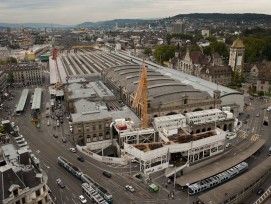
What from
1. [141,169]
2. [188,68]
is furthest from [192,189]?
[188,68]

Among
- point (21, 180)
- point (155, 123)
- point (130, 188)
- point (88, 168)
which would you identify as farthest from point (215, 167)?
point (21, 180)

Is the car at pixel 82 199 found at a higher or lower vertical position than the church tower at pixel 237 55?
lower

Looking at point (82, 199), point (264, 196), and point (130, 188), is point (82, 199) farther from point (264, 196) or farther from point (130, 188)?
point (264, 196)

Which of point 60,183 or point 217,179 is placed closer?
point 60,183

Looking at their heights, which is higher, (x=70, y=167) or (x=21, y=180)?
(x=21, y=180)

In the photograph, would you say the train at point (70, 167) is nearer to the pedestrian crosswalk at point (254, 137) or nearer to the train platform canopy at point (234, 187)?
the train platform canopy at point (234, 187)

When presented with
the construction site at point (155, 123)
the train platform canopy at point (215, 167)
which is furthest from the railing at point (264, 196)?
the construction site at point (155, 123)

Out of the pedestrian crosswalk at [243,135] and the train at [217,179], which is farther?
the pedestrian crosswalk at [243,135]
